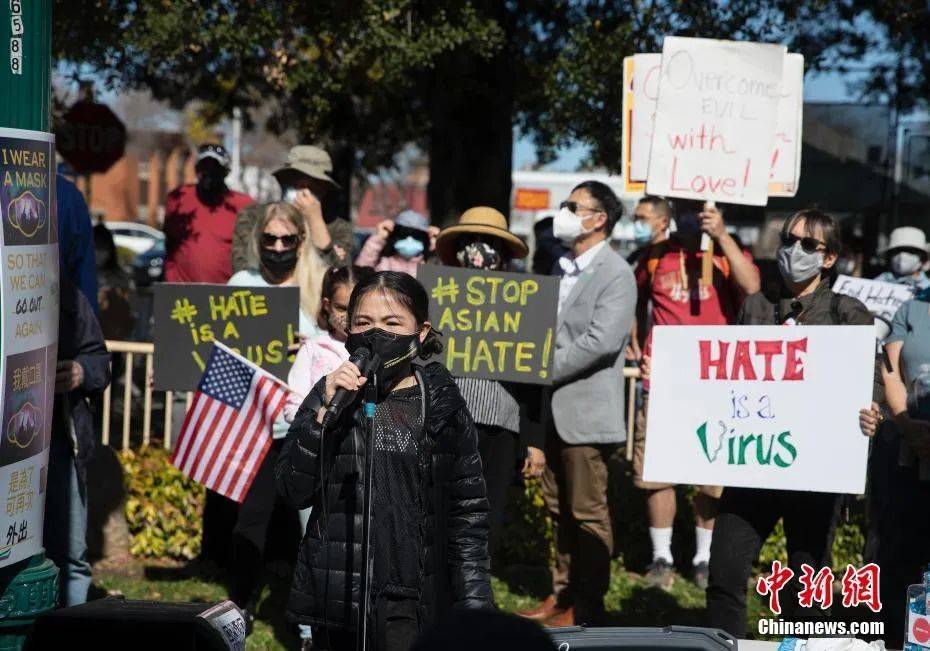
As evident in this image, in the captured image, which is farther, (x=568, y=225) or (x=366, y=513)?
(x=568, y=225)

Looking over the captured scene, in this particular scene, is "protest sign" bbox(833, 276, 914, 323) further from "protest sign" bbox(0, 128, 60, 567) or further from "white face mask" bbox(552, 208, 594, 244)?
"protest sign" bbox(0, 128, 60, 567)

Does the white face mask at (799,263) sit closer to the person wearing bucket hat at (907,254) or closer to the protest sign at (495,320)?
the protest sign at (495,320)

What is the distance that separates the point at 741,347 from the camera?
17.5ft

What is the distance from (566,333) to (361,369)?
2.83 metres

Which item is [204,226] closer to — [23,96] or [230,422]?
[230,422]

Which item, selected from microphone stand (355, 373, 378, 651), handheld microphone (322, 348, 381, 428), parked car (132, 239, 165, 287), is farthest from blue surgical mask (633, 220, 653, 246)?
parked car (132, 239, 165, 287)

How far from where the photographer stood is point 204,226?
28.5 feet

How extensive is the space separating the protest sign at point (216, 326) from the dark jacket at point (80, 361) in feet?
4.64

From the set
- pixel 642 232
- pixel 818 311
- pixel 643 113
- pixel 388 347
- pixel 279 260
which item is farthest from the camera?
pixel 642 232

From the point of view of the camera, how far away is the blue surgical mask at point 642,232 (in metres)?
9.37

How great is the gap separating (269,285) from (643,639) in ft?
11.7


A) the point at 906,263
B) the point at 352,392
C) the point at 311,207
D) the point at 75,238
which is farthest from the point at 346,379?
the point at 906,263

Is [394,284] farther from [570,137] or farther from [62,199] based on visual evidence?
[570,137]

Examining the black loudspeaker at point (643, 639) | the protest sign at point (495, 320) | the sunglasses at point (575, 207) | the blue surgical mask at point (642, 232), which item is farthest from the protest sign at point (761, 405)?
the blue surgical mask at point (642, 232)
